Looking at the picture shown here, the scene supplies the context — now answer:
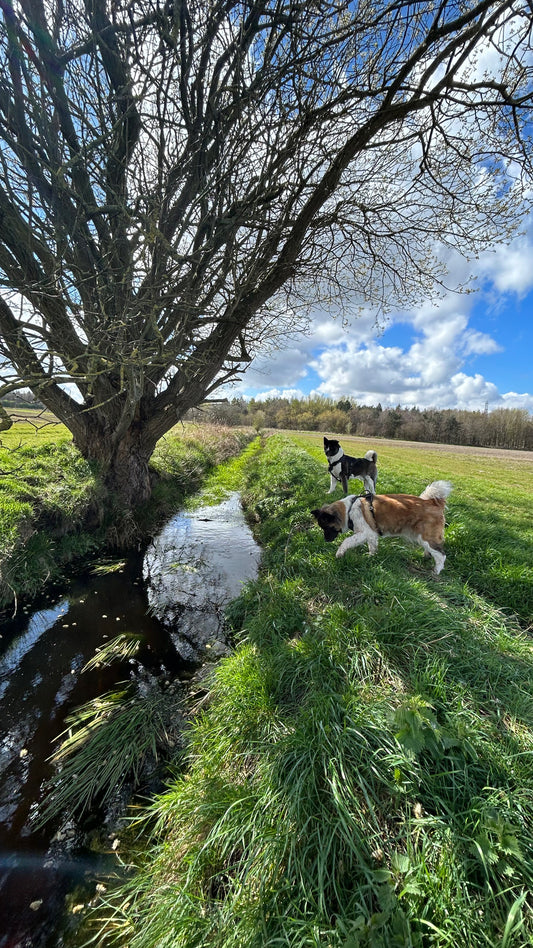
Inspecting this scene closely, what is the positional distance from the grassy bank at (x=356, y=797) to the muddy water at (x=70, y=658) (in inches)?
21.3

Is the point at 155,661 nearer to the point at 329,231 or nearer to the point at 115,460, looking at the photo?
the point at 115,460

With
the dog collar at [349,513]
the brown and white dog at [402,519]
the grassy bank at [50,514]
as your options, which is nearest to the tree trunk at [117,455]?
the grassy bank at [50,514]

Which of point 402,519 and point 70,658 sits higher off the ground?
point 402,519

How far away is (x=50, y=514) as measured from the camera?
7051 mm

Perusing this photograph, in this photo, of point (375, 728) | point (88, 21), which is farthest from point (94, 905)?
point (88, 21)

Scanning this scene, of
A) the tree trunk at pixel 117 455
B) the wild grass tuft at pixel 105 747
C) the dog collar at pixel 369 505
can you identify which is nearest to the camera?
the wild grass tuft at pixel 105 747

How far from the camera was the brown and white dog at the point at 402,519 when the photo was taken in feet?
15.5

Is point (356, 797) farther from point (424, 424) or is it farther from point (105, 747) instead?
point (424, 424)

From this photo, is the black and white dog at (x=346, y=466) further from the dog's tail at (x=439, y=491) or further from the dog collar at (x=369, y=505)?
the dog's tail at (x=439, y=491)

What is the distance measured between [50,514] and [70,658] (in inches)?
144

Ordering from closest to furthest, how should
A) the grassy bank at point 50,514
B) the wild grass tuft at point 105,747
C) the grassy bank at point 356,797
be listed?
the grassy bank at point 356,797
the wild grass tuft at point 105,747
the grassy bank at point 50,514

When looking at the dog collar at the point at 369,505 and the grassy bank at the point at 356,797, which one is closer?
the grassy bank at the point at 356,797

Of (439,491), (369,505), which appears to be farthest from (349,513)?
(439,491)

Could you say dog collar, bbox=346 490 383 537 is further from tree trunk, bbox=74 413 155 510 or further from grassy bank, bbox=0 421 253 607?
tree trunk, bbox=74 413 155 510
